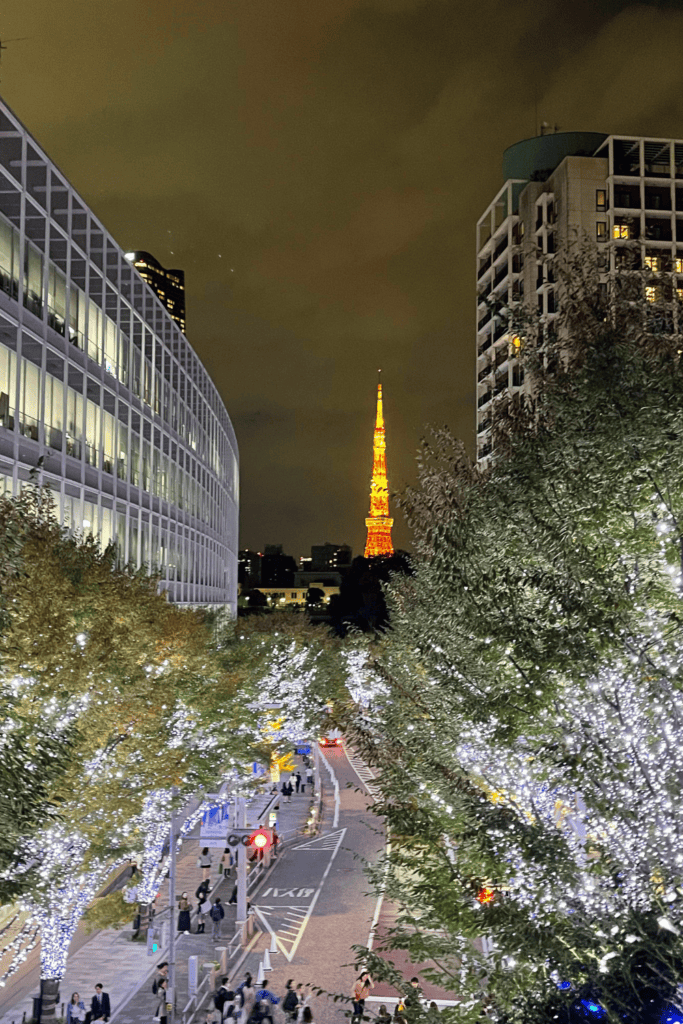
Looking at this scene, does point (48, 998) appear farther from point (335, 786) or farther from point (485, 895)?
point (335, 786)

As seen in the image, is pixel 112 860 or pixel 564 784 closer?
pixel 564 784

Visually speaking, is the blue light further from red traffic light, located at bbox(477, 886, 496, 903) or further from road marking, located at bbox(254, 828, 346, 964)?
road marking, located at bbox(254, 828, 346, 964)

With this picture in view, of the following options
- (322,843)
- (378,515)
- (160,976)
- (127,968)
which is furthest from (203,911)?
(378,515)

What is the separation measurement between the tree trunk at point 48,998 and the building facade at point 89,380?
42.2 ft

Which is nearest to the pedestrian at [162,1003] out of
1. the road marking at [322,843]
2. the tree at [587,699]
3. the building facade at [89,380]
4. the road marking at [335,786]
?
the tree at [587,699]

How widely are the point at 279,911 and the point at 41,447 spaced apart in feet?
59.0

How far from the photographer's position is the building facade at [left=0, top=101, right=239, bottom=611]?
29938mm

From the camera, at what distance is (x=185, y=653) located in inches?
1078

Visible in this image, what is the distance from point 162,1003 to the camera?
72.5ft

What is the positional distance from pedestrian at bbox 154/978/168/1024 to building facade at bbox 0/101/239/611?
1367 centimetres

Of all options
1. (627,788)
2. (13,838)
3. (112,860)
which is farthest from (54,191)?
(627,788)

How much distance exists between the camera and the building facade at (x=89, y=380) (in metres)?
29.9

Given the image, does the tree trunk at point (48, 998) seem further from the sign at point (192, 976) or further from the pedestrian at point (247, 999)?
the sign at point (192, 976)

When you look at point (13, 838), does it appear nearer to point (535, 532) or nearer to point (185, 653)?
point (535, 532)
